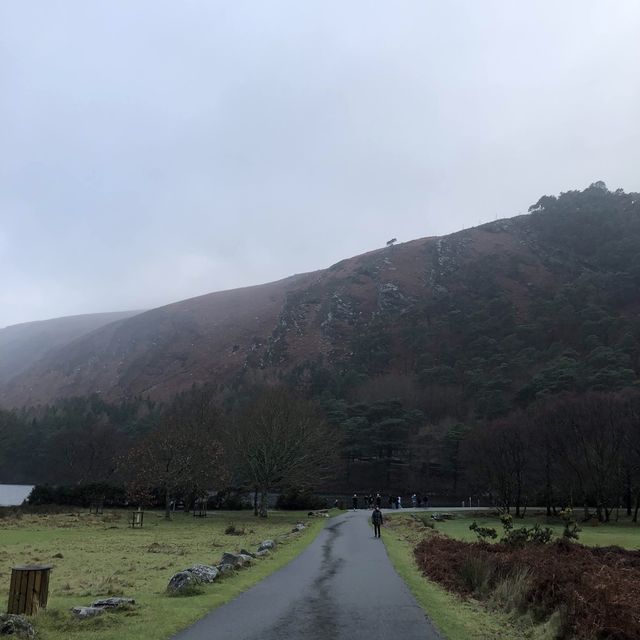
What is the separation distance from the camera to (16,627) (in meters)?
9.08

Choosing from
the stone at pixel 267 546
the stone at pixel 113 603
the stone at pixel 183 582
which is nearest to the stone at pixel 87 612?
the stone at pixel 113 603

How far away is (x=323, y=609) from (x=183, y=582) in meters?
3.79

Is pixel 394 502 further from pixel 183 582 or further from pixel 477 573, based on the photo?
pixel 183 582

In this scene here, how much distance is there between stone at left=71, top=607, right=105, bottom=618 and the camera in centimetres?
1078

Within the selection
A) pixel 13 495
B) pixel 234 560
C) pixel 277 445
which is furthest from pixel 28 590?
pixel 13 495

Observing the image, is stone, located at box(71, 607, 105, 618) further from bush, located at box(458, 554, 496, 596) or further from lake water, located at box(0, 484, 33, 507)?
lake water, located at box(0, 484, 33, 507)

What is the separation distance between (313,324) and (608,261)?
8450 centimetres

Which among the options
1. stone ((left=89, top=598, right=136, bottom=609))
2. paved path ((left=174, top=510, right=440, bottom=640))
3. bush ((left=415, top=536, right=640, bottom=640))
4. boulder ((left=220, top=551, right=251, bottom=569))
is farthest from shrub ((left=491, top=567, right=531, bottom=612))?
stone ((left=89, top=598, right=136, bottom=609))

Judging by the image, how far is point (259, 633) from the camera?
989cm

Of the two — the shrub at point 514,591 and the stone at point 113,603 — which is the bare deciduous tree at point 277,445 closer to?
the shrub at point 514,591

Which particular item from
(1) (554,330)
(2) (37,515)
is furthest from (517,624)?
(1) (554,330)

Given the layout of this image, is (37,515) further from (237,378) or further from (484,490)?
(237,378)

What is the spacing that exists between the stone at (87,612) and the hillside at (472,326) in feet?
286

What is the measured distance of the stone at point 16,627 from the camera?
8.94 meters
